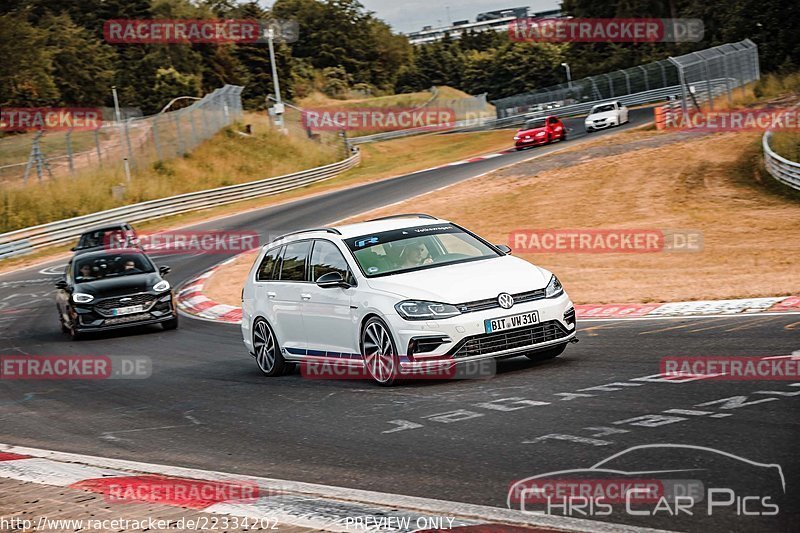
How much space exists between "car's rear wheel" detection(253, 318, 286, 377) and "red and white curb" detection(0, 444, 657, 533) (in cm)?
408

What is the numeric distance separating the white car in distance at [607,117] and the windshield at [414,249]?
40.8m

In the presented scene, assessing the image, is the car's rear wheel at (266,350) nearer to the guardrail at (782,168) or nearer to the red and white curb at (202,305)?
the red and white curb at (202,305)

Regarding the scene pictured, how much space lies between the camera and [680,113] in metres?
43.3

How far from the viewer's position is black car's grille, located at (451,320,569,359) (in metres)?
9.59

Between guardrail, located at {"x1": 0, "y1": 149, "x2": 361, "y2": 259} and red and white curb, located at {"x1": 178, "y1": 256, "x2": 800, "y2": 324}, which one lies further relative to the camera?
guardrail, located at {"x1": 0, "y1": 149, "x2": 361, "y2": 259}

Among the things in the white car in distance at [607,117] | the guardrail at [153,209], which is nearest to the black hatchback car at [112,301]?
the guardrail at [153,209]

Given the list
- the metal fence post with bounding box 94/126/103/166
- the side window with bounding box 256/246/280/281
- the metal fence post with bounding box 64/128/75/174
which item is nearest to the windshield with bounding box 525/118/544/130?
the metal fence post with bounding box 94/126/103/166

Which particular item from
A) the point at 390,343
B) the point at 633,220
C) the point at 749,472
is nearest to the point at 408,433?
the point at 390,343

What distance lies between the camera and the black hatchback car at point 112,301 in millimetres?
18375

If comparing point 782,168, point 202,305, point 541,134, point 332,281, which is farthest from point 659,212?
point 541,134

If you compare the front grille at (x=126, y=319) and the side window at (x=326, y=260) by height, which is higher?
the side window at (x=326, y=260)

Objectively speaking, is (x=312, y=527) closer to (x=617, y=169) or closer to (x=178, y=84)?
(x=617, y=169)

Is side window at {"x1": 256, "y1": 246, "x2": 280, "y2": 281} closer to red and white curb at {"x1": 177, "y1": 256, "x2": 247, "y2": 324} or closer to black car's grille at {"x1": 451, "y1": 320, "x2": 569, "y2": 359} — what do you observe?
black car's grille at {"x1": 451, "y1": 320, "x2": 569, "y2": 359}

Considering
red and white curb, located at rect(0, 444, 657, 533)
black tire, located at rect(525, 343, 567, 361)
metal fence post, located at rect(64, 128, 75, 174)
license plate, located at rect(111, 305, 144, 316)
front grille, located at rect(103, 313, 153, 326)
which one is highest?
metal fence post, located at rect(64, 128, 75, 174)
